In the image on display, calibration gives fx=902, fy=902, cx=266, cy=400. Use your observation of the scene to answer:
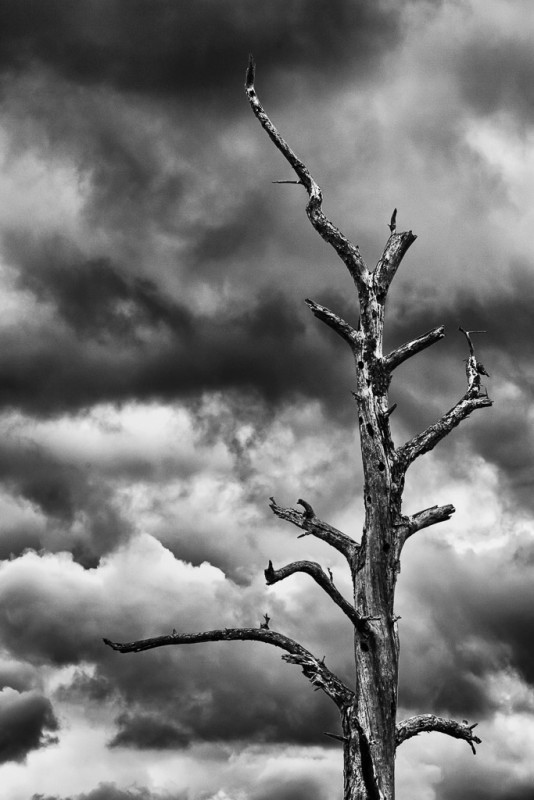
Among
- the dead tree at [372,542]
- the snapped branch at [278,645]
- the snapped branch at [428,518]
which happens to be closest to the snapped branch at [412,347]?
the dead tree at [372,542]

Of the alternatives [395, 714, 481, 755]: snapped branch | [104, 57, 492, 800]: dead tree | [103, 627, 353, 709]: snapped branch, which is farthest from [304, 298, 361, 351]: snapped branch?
[395, 714, 481, 755]: snapped branch

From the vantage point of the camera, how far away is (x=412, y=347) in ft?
43.3

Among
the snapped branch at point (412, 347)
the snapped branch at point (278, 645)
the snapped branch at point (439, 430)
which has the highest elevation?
the snapped branch at point (412, 347)

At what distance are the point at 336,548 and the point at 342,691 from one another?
6.28ft

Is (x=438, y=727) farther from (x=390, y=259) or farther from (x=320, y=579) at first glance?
(x=390, y=259)

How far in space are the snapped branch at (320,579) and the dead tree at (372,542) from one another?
0.04 ft

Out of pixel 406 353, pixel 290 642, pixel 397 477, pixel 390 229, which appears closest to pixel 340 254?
pixel 390 229

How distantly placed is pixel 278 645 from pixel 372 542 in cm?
185

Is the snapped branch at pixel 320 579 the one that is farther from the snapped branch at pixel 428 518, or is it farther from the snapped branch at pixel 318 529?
the snapped branch at pixel 428 518

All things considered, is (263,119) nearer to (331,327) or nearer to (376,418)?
(331,327)

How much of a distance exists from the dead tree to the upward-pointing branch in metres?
0.02

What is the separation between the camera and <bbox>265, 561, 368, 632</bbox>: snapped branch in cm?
1130

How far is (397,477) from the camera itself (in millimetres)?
12570

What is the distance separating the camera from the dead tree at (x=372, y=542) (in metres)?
11.4
